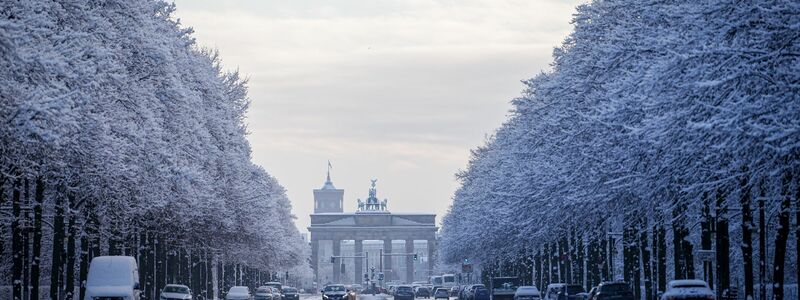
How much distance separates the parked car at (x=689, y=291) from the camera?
38.3 meters

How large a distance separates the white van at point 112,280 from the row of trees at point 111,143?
1284 millimetres

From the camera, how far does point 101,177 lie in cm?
4369

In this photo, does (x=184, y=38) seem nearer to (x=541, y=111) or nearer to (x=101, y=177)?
(x=541, y=111)

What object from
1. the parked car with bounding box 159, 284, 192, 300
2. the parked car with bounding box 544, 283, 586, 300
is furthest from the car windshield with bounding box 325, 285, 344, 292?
the parked car with bounding box 544, 283, 586, 300

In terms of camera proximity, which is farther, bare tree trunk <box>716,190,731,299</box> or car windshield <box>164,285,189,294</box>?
car windshield <box>164,285,189,294</box>

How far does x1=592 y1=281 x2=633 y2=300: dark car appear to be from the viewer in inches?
2021

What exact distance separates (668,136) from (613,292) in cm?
2170

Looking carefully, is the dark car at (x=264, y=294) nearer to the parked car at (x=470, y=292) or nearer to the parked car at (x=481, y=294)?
the parked car at (x=470, y=292)

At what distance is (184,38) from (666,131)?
41162 millimetres

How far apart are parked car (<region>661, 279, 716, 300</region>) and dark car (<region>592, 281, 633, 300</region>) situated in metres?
11.9

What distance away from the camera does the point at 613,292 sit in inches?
2026

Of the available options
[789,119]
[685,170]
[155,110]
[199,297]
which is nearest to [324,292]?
[199,297]

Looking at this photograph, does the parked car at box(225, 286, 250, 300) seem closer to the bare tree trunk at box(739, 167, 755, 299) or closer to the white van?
the white van

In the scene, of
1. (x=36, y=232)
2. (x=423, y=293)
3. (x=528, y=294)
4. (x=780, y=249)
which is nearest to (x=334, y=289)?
(x=528, y=294)
